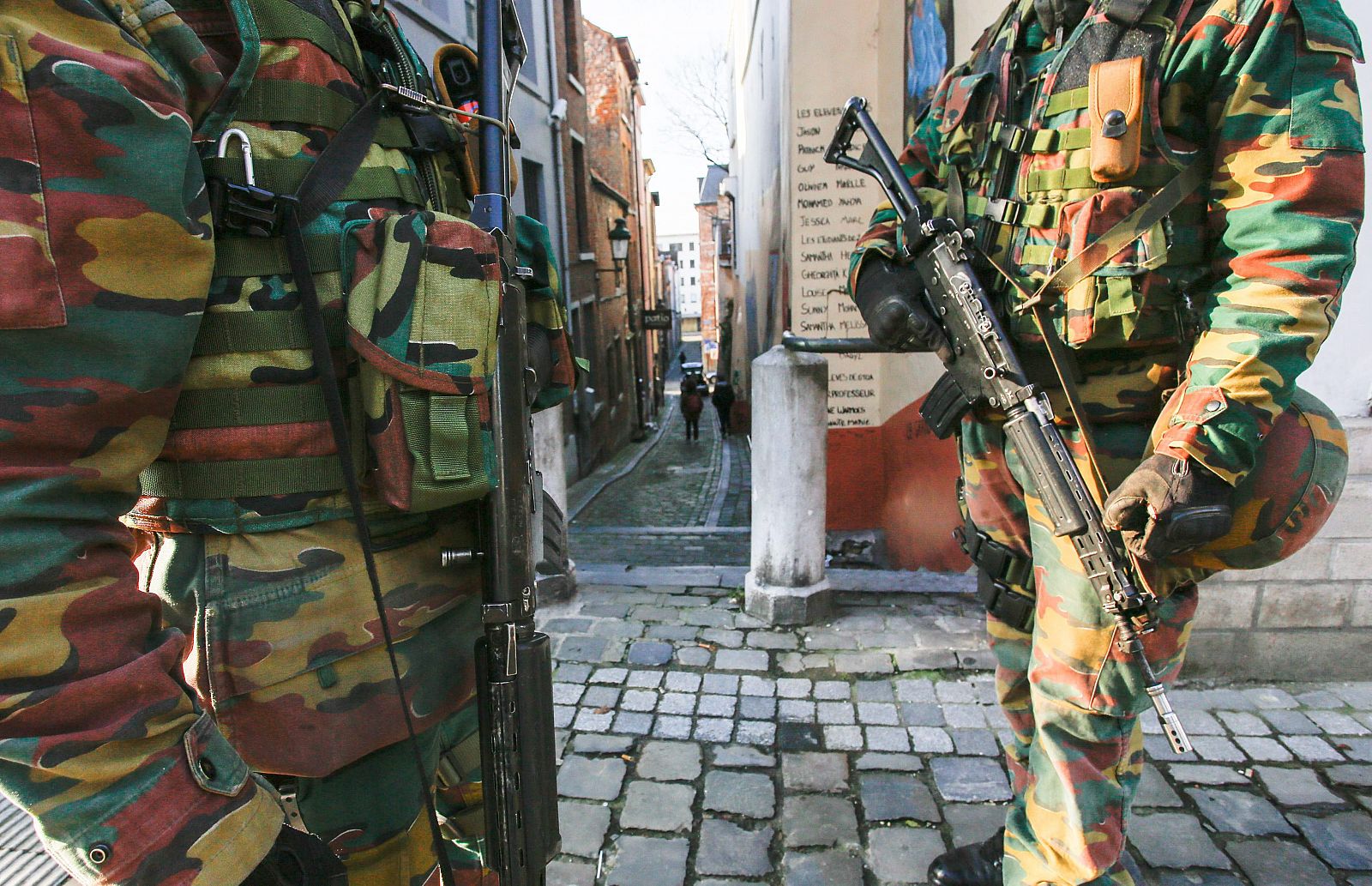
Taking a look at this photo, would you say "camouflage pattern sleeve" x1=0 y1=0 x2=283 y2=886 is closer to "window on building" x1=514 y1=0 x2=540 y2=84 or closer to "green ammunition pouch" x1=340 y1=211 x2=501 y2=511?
"green ammunition pouch" x1=340 y1=211 x2=501 y2=511

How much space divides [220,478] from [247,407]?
0.11 metres

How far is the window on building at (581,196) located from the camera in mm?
15195

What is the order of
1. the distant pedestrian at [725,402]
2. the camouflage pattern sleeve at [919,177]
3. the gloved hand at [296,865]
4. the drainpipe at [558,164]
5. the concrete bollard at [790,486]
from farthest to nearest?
the distant pedestrian at [725,402], the drainpipe at [558,164], the concrete bollard at [790,486], the camouflage pattern sleeve at [919,177], the gloved hand at [296,865]

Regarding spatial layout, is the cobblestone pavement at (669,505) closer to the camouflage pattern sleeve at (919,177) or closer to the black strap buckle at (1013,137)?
the camouflage pattern sleeve at (919,177)

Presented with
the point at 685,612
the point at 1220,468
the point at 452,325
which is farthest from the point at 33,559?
the point at 685,612

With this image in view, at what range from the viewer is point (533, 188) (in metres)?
12.6

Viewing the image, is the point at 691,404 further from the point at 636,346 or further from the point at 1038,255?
the point at 1038,255

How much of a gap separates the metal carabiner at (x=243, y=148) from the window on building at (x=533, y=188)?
11.5 meters

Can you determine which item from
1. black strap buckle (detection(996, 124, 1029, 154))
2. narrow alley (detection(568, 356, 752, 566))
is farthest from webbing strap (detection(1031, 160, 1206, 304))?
narrow alley (detection(568, 356, 752, 566))

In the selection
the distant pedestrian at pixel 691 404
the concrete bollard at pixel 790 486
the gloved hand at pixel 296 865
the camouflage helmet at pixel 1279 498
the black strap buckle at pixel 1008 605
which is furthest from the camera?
the distant pedestrian at pixel 691 404

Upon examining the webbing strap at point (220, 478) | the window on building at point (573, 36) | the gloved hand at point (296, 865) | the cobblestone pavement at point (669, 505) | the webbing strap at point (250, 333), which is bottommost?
the cobblestone pavement at point (669, 505)

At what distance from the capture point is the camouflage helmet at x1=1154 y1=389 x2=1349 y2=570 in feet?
4.99

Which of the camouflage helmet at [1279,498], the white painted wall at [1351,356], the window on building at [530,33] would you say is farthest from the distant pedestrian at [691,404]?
the camouflage helmet at [1279,498]

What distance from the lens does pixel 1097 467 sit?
1.68 metres
